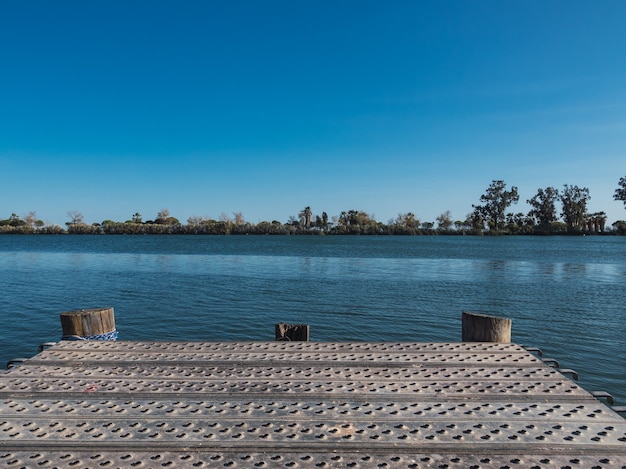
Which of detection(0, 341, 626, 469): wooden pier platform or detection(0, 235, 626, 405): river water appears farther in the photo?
detection(0, 235, 626, 405): river water

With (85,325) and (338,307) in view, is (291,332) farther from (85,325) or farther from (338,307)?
(338,307)

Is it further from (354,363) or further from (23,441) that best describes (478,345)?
(23,441)

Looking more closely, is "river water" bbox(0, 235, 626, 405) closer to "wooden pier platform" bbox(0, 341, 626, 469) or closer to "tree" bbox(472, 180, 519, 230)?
"wooden pier platform" bbox(0, 341, 626, 469)

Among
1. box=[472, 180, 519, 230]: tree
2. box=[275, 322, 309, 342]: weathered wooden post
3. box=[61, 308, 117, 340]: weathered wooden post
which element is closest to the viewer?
box=[61, 308, 117, 340]: weathered wooden post

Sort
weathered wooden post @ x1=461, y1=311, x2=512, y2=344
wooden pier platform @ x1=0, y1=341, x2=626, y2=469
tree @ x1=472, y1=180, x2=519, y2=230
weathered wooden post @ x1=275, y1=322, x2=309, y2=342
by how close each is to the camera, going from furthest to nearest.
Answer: tree @ x1=472, y1=180, x2=519, y2=230 → weathered wooden post @ x1=275, y1=322, x2=309, y2=342 → weathered wooden post @ x1=461, y1=311, x2=512, y2=344 → wooden pier platform @ x1=0, y1=341, x2=626, y2=469

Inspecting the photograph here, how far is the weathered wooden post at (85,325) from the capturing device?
624 centimetres

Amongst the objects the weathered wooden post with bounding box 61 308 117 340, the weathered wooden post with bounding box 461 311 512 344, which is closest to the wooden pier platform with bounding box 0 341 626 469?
the weathered wooden post with bounding box 461 311 512 344

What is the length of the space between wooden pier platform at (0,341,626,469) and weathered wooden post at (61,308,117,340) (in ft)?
Result: 2.94

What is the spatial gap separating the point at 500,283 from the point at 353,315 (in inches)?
593

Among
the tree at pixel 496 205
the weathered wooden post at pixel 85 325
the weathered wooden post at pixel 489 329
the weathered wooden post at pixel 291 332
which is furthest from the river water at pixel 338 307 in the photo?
the tree at pixel 496 205

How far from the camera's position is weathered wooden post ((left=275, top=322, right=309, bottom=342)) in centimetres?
707

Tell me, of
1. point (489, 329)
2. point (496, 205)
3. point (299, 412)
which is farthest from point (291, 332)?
point (496, 205)

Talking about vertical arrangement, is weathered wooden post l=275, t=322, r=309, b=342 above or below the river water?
above

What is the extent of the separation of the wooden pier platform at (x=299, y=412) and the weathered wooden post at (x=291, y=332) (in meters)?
1.61
